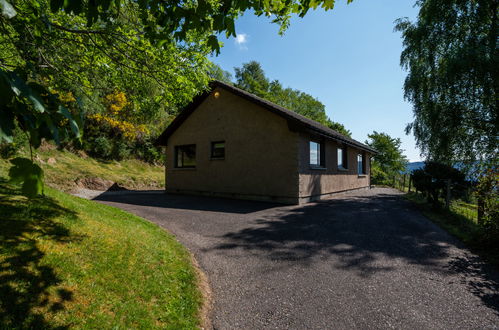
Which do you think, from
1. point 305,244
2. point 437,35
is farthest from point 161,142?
point 437,35

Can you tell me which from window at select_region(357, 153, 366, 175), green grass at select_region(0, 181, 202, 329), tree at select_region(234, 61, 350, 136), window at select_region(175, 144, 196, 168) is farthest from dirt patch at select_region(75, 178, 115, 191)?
tree at select_region(234, 61, 350, 136)

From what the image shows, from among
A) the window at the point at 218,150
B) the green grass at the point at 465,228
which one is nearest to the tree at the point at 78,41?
the window at the point at 218,150

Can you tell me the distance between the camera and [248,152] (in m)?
12.3

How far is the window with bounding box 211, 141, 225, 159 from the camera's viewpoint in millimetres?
13406

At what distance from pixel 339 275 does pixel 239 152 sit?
29.9 ft

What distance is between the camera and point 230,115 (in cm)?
1314

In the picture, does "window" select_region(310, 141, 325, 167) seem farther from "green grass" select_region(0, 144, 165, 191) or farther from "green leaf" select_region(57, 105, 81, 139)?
"green grass" select_region(0, 144, 165, 191)

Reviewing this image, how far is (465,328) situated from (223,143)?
38.5 ft

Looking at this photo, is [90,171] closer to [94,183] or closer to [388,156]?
[94,183]

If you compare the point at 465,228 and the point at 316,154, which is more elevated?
the point at 316,154

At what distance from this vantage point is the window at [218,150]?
13.4 m

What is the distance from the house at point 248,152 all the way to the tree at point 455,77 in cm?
522

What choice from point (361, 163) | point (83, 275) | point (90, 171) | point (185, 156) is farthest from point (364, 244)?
point (90, 171)

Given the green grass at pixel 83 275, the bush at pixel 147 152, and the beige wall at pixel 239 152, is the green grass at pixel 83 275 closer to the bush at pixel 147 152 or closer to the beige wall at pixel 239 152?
the beige wall at pixel 239 152
